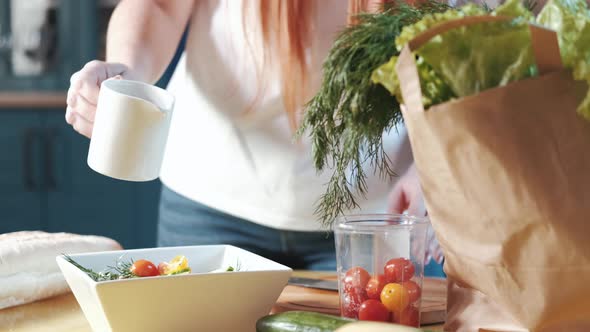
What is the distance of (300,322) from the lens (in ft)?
2.62

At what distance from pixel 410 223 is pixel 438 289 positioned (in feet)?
0.95

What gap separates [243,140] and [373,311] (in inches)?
25.6

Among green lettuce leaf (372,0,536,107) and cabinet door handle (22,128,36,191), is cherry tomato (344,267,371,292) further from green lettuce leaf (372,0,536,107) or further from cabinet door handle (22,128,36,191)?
cabinet door handle (22,128,36,191)

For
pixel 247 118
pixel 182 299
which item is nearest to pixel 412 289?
pixel 182 299

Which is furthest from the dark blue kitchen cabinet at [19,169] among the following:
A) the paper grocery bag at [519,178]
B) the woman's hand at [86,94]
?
the paper grocery bag at [519,178]

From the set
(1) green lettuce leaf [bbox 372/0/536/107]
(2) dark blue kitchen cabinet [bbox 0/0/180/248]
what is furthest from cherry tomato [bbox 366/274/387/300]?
(2) dark blue kitchen cabinet [bbox 0/0/180/248]

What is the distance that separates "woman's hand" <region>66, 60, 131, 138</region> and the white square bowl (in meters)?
0.26

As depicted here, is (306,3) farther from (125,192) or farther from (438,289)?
(125,192)

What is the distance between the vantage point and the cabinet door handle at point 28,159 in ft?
10.7

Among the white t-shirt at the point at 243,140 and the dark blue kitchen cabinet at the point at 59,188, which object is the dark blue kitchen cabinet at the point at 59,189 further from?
the white t-shirt at the point at 243,140

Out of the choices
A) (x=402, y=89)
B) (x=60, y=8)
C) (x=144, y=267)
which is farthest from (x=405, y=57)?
(x=60, y=8)

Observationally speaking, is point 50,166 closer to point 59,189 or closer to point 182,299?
point 59,189

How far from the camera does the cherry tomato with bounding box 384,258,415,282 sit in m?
0.86

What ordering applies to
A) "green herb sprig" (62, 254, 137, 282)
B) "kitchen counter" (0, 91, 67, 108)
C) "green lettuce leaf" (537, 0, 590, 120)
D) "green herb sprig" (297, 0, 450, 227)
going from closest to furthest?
1. "green lettuce leaf" (537, 0, 590, 120)
2. "green herb sprig" (297, 0, 450, 227)
3. "green herb sprig" (62, 254, 137, 282)
4. "kitchen counter" (0, 91, 67, 108)
